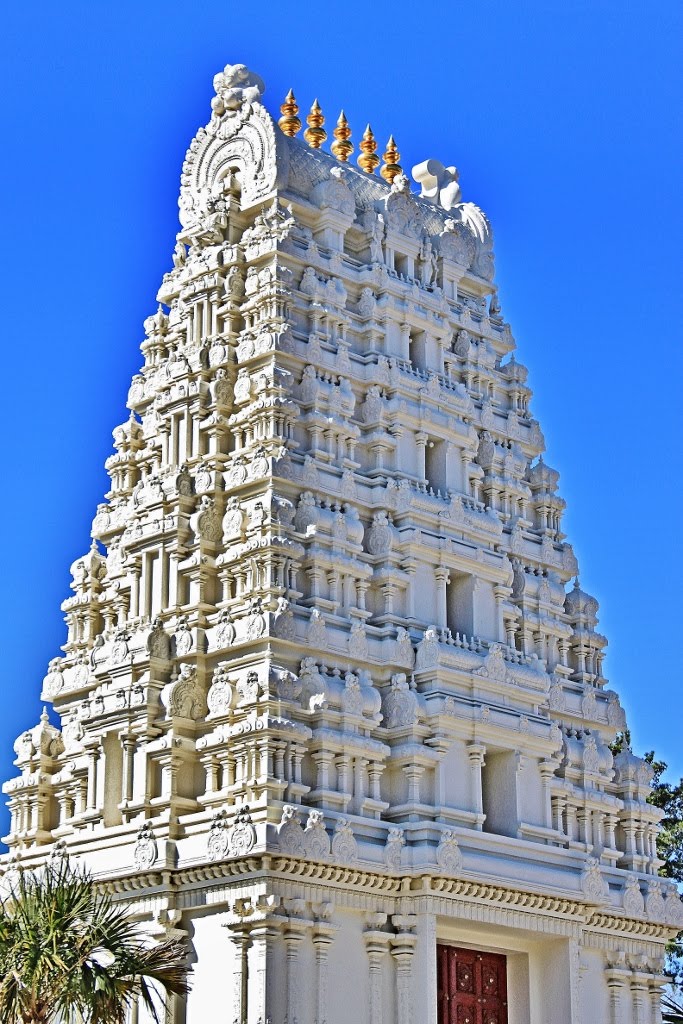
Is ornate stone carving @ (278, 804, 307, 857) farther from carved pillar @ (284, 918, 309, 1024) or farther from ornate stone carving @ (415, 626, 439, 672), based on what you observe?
ornate stone carving @ (415, 626, 439, 672)

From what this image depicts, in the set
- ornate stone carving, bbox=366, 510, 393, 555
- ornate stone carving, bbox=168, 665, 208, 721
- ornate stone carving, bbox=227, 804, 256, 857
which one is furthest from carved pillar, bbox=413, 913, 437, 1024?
ornate stone carving, bbox=366, 510, 393, 555

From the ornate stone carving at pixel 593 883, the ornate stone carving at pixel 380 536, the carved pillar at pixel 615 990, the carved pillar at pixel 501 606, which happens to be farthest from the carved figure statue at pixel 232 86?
the carved pillar at pixel 615 990

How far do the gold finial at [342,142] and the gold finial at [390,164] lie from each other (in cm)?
107

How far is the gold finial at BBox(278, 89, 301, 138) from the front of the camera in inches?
1454

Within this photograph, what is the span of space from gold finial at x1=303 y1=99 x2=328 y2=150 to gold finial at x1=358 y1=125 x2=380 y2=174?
1.38 metres

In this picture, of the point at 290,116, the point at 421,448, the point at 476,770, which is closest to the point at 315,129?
the point at 290,116

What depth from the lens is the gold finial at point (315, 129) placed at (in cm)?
3734

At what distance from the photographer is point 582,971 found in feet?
110

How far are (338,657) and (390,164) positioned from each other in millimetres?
12444

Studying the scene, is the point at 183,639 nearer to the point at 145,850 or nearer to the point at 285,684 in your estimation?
the point at 285,684

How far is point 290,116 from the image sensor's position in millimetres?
37000

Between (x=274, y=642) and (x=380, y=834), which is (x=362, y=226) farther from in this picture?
(x=380, y=834)

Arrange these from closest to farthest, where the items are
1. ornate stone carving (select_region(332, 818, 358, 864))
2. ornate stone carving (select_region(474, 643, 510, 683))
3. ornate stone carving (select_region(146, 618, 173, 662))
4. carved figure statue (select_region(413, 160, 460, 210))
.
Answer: ornate stone carving (select_region(332, 818, 358, 864)) → ornate stone carving (select_region(146, 618, 173, 662)) → ornate stone carving (select_region(474, 643, 510, 683)) → carved figure statue (select_region(413, 160, 460, 210))

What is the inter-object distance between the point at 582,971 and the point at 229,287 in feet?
48.0
